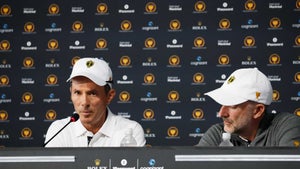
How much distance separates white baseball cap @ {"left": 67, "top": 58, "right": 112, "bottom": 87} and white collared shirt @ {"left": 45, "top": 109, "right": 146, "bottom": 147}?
0.70ft

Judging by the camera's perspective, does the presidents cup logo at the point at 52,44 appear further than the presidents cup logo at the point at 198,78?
Yes

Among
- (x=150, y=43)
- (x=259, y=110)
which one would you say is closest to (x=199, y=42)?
(x=150, y=43)

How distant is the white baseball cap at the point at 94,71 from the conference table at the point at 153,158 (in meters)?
1.28

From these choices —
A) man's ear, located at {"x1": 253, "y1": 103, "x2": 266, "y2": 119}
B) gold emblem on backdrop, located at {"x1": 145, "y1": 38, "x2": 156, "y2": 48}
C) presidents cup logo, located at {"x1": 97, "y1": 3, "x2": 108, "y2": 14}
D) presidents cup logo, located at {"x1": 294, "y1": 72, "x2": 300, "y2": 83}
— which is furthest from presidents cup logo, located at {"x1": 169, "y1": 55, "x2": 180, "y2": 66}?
man's ear, located at {"x1": 253, "y1": 103, "x2": 266, "y2": 119}

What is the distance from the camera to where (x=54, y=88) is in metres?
5.12

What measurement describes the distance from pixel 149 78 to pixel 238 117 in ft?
9.46

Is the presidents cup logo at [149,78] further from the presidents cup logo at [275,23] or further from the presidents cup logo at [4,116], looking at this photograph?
the presidents cup logo at [4,116]

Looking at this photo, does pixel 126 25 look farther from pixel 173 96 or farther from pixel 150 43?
pixel 173 96

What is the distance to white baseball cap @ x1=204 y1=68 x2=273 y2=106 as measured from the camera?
7.20 ft

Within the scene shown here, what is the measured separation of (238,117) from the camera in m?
2.21

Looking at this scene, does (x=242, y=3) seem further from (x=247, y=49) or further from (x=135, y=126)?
(x=135, y=126)

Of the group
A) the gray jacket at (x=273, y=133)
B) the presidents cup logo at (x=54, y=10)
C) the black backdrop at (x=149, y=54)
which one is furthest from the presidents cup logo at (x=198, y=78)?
the gray jacket at (x=273, y=133)

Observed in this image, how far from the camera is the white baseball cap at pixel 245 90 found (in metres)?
2.19

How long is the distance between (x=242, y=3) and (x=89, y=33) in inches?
61.8
